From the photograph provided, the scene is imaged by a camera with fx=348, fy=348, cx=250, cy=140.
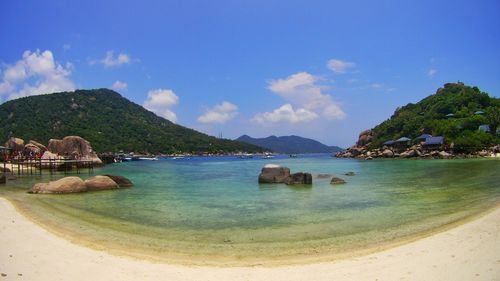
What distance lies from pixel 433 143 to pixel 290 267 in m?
79.0

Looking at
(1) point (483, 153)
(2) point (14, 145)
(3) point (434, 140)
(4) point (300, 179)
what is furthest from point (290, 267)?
(3) point (434, 140)

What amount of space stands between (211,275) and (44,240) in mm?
5914

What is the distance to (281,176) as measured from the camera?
29.5m

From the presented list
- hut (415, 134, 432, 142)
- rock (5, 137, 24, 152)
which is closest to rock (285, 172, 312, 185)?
rock (5, 137, 24, 152)

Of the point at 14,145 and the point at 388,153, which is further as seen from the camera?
the point at 388,153

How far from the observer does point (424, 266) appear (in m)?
7.93

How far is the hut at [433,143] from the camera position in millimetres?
75750

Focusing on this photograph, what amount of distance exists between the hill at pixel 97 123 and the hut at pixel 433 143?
3616 inches

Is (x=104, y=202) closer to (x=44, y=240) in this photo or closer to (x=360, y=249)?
(x=44, y=240)

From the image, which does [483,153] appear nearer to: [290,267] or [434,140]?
[434,140]

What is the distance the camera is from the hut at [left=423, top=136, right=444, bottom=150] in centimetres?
7575

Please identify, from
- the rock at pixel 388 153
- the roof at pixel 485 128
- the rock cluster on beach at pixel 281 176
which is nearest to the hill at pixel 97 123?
the rock at pixel 388 153

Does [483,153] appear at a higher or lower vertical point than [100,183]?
lower

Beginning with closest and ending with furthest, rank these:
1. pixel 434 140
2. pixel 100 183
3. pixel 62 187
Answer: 1. pixel 62 187
2. pixel 100 183
3. pixel 434 140
